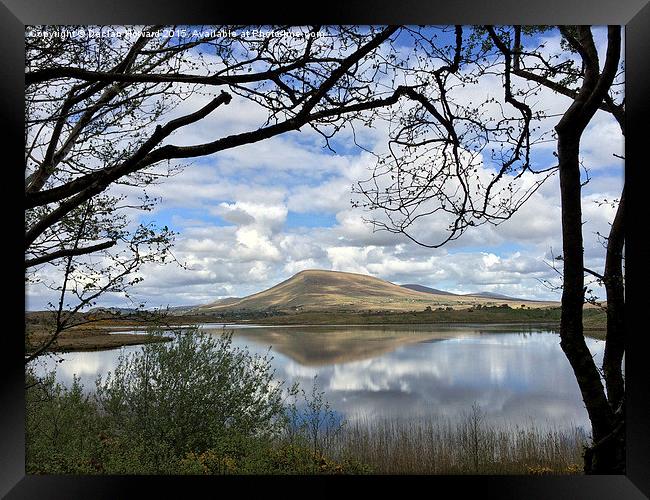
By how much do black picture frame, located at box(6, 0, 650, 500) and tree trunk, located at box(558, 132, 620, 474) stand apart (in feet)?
1.43

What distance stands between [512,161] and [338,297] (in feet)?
3.65

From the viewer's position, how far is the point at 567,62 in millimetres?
2564

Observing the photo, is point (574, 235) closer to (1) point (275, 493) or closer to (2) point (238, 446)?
(1) point (275, 493)

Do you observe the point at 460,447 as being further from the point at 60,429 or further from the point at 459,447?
the point at 60,429

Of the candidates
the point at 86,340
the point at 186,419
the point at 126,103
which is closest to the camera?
the point at 126,103

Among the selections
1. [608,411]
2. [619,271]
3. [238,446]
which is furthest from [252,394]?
[619,271]

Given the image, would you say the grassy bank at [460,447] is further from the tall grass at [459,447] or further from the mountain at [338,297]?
the mountain at [338,297]

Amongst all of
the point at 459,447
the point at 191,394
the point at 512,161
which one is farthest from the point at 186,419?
the point at 512,161

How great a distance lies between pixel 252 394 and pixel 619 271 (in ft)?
6.46

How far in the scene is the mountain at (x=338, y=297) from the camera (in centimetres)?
279

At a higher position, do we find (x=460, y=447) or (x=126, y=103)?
(x=126, y=103)

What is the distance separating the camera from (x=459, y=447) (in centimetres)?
281
